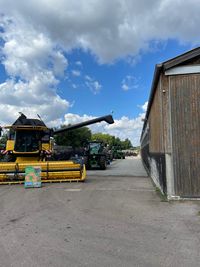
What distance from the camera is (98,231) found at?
618 cm

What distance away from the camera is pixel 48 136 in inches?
674

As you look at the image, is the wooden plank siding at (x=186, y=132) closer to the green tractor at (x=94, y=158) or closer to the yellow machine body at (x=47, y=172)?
the yellow machine body at (x=47, y=172)

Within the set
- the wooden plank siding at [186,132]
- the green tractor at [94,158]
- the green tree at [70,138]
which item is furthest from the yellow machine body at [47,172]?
the green tree at [70,138]

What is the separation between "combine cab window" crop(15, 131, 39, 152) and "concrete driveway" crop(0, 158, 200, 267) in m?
6.69

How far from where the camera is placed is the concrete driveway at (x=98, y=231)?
4664 millimetres

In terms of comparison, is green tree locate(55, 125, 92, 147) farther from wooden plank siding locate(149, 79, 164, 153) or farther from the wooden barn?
the wooden barn

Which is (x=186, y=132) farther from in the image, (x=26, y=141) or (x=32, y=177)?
(x=26, y=141)

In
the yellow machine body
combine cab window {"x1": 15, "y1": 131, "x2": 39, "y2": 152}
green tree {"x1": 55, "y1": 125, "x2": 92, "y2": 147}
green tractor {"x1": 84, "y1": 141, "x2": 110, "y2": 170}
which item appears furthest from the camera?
green tree {"x1": 55, "y1": 125, "x2": 92, "y2": 147}

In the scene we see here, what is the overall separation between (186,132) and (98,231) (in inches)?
197

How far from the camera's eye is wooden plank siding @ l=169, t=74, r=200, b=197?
9.62m

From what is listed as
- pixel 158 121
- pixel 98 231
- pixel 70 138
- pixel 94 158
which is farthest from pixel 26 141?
pixel 70 138

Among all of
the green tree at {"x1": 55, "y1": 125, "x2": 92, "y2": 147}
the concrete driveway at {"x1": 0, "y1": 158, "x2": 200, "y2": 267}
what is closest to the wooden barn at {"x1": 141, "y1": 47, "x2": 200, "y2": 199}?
the concrete driveway at {"x1": 0, "y1": 158, "x2": 200, "y2": 267}

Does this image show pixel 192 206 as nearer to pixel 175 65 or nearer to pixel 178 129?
pixel 178 129

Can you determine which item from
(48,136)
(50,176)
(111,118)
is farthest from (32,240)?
(111,118)
